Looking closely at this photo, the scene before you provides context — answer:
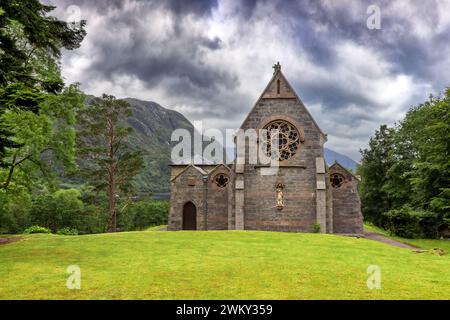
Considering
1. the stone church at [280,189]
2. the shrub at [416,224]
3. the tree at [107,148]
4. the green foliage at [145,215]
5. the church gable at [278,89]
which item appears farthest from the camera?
the green foliage at [145,215]

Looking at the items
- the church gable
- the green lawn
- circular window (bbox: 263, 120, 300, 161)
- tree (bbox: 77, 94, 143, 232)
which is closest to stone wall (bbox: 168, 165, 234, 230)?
circular window (bbox: 263, 120, 300, 161)

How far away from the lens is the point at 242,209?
29.6 meters

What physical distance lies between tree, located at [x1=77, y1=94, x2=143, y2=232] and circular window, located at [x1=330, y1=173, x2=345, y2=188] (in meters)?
22.4

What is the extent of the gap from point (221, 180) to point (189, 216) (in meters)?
4.27

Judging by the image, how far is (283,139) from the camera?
31.2 m

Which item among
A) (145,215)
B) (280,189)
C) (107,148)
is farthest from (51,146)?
(145,215)

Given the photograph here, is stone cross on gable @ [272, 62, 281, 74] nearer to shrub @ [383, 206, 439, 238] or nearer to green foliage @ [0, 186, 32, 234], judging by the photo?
shrub @ [383, 206, 439, 238]

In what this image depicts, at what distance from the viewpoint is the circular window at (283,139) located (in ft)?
101

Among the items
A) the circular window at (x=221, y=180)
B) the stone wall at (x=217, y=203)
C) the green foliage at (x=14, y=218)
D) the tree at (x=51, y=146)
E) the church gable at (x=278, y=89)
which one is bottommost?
the green foliage at (x=14, y=218)

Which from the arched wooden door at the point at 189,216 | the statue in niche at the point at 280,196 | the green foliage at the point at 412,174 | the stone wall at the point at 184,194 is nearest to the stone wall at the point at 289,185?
the statue in niche at the point at 280,196

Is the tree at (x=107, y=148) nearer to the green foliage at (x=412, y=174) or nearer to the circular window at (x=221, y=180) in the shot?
the circular window at (x=221, y=180)

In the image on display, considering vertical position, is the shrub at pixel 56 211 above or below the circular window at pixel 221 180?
below

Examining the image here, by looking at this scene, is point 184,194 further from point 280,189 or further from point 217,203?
point 280,189
